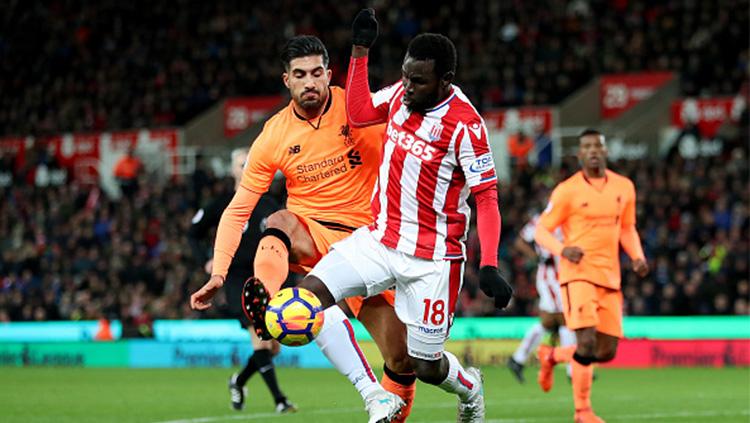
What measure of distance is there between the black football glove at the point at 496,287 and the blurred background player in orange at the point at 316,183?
3.63 feet

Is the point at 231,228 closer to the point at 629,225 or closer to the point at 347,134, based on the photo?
the point at 347,134

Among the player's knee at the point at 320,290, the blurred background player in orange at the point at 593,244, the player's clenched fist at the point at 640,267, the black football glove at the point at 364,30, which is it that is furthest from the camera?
the blurred background player in orange at the point at 593,244

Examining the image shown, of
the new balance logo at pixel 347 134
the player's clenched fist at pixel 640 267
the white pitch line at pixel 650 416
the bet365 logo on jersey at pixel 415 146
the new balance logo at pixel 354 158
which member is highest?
the new balance logo at pixel 347 134

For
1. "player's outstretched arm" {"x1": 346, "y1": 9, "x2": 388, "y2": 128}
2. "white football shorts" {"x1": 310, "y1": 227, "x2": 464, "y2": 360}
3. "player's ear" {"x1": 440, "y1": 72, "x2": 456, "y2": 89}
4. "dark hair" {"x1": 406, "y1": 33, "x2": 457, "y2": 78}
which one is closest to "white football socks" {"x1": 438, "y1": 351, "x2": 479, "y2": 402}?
"white football shorts" {"x1": 310, "y1": 227, "x2": 464, "y2": 360}

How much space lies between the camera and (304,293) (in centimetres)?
724

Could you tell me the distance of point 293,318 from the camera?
23.2 feet

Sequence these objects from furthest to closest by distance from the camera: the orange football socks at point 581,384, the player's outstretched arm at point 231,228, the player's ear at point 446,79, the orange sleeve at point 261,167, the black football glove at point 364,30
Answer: the orange football socks at point 581,384 → the orange sleeve at point 261,167 → the player's outstretched arm at point 231,228 → the black football glove at point 364,30 → the player's ear at point 446,79

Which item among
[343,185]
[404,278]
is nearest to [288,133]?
[343,185]

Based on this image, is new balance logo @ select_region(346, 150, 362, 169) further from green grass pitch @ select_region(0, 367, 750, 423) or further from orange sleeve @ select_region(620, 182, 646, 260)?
orange sleeve @ select_region(620, 182, 646, 260)

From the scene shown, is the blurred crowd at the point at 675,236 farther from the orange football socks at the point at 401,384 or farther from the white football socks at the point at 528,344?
the orange football socks at the point at 401,384

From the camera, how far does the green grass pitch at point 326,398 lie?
11555 mm

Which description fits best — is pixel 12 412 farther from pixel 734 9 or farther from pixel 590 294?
pixel 734 9

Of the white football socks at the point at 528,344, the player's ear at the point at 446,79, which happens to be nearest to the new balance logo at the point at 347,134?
the player's ear at the point at 446,79

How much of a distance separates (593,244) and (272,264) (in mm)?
4370
